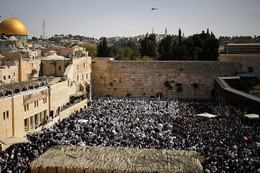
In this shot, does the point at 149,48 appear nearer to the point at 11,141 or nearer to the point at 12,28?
the point at 12,28

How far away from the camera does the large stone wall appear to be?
29656mm

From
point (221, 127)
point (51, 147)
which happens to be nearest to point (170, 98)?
point (221, 127)

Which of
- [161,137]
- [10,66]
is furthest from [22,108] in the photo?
[161,137]

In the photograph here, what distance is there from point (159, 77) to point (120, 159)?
742 inches

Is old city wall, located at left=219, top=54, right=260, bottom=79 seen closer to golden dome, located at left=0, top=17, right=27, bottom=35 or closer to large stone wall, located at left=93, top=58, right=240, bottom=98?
large stone wall, located at left=93, top=58, right=240, bottom=98

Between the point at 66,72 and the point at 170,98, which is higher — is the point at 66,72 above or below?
above

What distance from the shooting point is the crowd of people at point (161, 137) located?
11555 mm

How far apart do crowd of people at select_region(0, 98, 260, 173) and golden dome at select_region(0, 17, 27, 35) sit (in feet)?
64.8

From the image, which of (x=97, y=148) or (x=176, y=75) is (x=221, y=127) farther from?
(x=176, y=75)

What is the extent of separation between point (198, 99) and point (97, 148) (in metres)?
18.9

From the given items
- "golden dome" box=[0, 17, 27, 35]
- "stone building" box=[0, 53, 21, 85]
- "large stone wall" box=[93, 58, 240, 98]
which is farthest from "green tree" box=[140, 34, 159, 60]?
"stone building" box=[0, 53, 21, 85]

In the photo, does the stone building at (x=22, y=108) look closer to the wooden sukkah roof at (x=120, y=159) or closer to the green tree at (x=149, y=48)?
the wooden sukkah roof at (x=120, y=159)

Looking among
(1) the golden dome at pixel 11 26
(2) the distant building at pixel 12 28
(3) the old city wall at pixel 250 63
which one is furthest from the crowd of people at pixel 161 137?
(1) the golden dome at pixel 11 26

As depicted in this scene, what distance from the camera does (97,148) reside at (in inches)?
515
